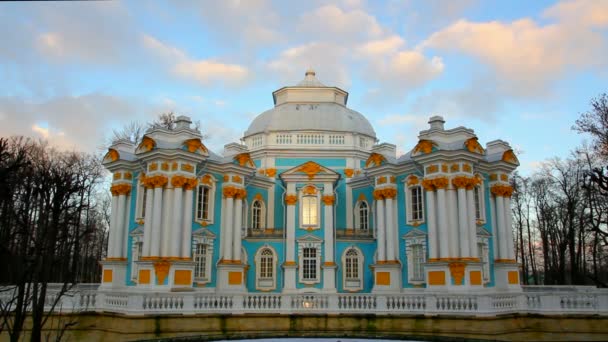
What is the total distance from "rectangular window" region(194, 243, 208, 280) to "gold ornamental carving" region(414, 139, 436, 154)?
971 centimetres

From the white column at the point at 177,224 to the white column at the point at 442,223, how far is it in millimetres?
→ 10016

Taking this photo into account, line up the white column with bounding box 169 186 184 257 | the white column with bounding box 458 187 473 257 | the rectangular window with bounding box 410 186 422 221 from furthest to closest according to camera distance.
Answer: the rectangular window with bounding box 410 186 422 221, the white column with bounding box 169 186 184 257, the white column with bounding box 458 187 473 257

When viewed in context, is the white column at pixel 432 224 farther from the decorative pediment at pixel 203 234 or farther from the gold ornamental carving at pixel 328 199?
the decorative pediment at pixel 203 234

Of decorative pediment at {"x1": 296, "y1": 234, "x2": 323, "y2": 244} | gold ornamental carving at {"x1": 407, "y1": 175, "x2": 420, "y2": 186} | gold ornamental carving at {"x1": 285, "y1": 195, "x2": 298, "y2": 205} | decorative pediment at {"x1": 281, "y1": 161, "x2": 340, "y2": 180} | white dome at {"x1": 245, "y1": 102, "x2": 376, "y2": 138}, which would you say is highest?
white dome at {"x1": 245, "y1": 102, "x2": 376, "y2": 138}

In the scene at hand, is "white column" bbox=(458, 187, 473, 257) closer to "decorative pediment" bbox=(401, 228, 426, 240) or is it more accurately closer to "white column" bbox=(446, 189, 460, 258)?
"white column" bbox=(446, 189, 460, 258)

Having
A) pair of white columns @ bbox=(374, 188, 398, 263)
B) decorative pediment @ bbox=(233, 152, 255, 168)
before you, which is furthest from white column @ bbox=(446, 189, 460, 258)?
decorative pediment @ bbox=(233, 152, 255, 168)

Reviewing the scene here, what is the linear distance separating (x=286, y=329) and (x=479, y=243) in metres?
9.24

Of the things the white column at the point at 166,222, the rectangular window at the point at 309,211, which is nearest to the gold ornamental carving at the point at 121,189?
the white column at the point at 166,222

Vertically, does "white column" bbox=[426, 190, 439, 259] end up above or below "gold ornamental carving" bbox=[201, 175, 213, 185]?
below

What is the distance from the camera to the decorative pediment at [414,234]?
20225 millimetres

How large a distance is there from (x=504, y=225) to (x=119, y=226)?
53.6 ft

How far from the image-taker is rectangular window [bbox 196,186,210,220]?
68.8ft

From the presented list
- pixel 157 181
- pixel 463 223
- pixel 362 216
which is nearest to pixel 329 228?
pixel 362 216

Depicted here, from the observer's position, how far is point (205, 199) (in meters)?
21.4
